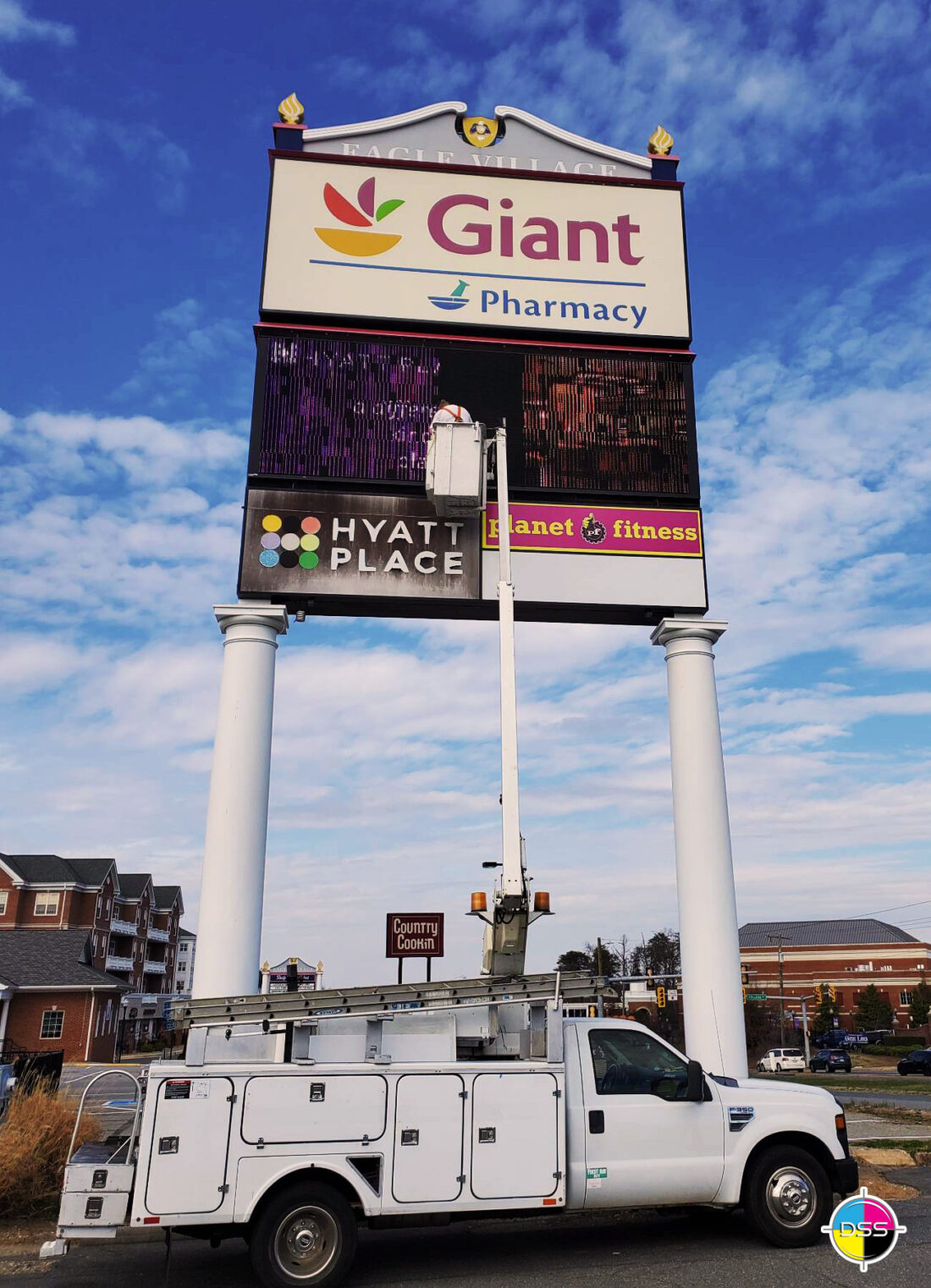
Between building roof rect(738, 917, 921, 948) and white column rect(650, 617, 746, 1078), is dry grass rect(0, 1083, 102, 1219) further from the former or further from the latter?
building roof rect(738, 917, 921, 948)

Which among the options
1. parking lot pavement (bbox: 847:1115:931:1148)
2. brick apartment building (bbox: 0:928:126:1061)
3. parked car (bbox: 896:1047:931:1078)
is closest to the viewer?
parking lot pavement (bbox: 847:1115:931:1148)

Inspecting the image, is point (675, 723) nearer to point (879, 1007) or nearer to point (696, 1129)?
point (696, 1129)

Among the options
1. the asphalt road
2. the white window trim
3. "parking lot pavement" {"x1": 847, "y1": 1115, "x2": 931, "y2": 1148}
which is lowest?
the asphalt road

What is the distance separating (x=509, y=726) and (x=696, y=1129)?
4.00 metres


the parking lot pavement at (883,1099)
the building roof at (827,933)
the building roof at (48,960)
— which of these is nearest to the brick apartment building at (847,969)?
the building roof at (827,933)

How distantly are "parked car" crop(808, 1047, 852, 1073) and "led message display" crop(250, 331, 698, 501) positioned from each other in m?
44.9

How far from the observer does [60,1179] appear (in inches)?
397

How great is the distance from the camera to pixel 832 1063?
5072 cm

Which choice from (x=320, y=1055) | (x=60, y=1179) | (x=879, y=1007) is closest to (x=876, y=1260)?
(x=320, y=1055)

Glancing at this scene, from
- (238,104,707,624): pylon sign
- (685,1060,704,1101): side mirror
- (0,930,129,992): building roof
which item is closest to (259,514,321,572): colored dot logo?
(238,104,707,624): pylon sign

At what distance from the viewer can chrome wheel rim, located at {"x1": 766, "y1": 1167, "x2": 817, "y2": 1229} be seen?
8688 mm

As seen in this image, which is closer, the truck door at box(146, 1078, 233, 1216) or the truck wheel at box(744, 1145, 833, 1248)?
the truck door at box(146, 1078, 233, 1216)

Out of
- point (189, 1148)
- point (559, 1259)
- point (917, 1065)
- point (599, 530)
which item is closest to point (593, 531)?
point (599, 530)

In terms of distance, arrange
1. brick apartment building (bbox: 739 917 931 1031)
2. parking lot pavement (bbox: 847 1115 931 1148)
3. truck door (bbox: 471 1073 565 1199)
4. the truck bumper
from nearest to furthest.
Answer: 1. truck door (bbox: 471 1073 565 1199)
2. the truck bumper
3. parking lot pavement (bbox: 847 1115 931 1148)
4. brick apartment building (bbox: 739 917 931 1031)
